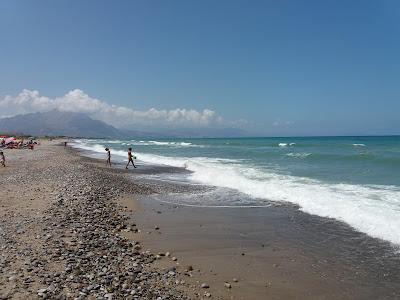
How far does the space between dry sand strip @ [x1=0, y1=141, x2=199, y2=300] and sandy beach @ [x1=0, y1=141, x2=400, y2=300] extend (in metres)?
0.02

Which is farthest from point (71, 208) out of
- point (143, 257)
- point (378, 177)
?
point (378, 177)

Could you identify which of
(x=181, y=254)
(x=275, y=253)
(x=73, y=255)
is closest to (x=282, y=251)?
(x=275, y=253)

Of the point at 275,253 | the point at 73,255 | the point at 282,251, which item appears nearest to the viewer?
the point at 73,255

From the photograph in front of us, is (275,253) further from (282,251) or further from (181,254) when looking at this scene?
(181,254)

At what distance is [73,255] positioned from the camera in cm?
834

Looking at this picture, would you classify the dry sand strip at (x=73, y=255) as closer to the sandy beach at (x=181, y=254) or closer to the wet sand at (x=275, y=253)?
the sandy beach at (x=181, y=254)

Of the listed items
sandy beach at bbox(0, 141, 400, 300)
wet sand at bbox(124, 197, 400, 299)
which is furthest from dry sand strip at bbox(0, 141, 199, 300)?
wet sand at bbox(124, 197, 400, 299)

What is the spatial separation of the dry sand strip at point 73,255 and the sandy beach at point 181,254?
0.02m

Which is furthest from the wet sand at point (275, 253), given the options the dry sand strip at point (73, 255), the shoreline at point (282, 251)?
the dry sand strip at point (73, 255)

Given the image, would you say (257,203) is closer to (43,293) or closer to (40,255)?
(40,255)

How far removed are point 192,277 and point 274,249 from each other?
2.84 metres

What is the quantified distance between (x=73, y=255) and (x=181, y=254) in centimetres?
249

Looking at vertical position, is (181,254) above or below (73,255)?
below

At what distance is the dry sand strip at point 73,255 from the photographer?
264 inches
